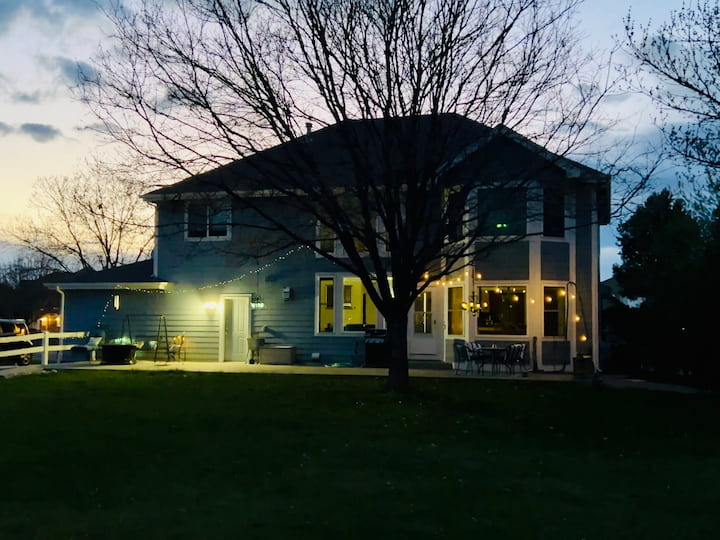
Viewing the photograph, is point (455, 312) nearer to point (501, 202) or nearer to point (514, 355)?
point (514, 355)

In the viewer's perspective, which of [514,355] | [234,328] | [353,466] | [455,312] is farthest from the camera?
[234,328]

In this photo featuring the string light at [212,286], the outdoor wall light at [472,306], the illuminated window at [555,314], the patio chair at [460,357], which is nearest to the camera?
the patio chair at [460,357]

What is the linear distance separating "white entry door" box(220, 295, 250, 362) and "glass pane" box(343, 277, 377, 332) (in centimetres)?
276

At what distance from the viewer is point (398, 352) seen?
50.4 ft

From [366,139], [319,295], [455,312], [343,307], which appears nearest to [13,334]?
[319,295]

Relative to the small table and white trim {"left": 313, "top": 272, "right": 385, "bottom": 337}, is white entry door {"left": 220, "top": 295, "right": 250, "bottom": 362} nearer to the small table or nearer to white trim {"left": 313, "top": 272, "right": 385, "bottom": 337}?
white trim {"left": 313, "top": 272, "right": 385, "bottom": 337}

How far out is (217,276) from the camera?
2345 centimetres

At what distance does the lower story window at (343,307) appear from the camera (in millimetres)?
22547

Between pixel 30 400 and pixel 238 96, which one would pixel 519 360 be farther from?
pixel 30 400

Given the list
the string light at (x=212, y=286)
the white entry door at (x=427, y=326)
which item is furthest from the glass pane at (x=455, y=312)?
the string light at (x=212, y=286)

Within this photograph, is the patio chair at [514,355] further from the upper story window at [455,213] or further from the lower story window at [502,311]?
the upper story window at [455,213]

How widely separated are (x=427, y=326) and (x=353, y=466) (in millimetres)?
13904

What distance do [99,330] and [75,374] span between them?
4460 mm

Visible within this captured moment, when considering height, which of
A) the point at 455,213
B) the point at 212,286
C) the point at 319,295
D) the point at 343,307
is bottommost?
the point at 343,307
